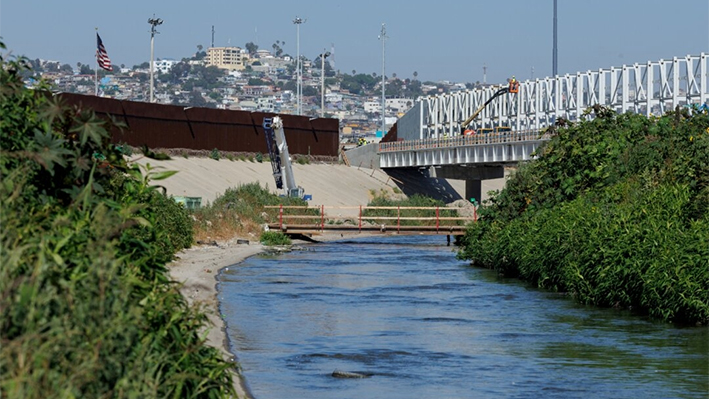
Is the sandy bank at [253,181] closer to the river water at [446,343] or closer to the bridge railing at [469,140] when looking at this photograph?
the bridge railing at [469,140]

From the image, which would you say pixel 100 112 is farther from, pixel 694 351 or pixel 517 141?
pixel 694 351

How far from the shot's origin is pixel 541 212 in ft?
126

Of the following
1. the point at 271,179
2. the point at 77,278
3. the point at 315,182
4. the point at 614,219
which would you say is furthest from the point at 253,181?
the point at 77,278

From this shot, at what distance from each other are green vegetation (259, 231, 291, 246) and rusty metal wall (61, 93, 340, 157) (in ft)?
82.3

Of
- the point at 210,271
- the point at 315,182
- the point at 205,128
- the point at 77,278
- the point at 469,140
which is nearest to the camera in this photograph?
the point at 77,278

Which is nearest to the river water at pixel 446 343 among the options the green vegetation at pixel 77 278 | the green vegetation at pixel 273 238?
the green vegetation at pixel 77 278

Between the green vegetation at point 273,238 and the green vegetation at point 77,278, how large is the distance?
42.2 m

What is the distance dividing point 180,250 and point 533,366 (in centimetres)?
2536

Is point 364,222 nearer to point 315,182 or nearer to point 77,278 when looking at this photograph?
point 315,182

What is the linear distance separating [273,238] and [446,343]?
112 ft

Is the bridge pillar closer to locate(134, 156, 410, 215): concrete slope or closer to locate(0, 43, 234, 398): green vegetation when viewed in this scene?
locate(134, 156, 410, 215): concrete slope

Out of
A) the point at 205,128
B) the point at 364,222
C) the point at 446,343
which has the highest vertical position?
the point at 205,128

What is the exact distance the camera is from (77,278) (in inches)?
384

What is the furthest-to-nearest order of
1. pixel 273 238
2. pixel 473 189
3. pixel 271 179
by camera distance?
pixel 473 189, pixel 271 179, pixel 273 238
